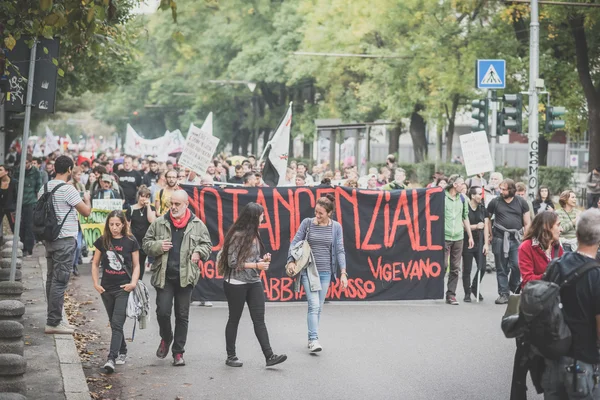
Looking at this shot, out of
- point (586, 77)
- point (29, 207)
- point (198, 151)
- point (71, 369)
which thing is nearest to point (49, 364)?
point (71, 369)

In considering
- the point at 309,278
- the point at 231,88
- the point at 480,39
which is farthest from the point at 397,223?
the point at 231,88

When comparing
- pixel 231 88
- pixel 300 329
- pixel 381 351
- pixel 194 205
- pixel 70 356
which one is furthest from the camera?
pixel 231 88

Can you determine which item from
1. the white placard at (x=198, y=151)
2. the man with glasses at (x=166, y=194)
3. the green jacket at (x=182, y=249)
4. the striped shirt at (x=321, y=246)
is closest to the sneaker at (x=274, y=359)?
the green jacket at (x=182, y=249)

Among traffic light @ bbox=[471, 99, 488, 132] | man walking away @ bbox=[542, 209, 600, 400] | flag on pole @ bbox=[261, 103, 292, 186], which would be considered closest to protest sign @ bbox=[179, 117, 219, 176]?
flag on pole @ bbox=[261, 103, 292, 186]

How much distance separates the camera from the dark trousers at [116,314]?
9.41m

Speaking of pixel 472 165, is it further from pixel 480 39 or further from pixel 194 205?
pixel 480 39

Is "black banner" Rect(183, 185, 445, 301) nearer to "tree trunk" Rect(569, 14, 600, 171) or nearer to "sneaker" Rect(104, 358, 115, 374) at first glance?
"sneaker" Rect(104, 358, 115, 374)

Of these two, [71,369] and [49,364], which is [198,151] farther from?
[71,369]

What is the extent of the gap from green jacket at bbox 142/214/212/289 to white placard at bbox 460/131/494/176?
7095 millimetres

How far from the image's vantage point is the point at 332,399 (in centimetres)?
837

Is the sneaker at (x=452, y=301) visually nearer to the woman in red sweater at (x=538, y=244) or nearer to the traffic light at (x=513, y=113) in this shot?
the woman in red sweater at (x=538, y=244)

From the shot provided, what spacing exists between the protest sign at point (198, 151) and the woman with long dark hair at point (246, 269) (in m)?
6.95

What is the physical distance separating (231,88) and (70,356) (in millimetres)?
50378

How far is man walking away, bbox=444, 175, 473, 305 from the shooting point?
14.4 metres
